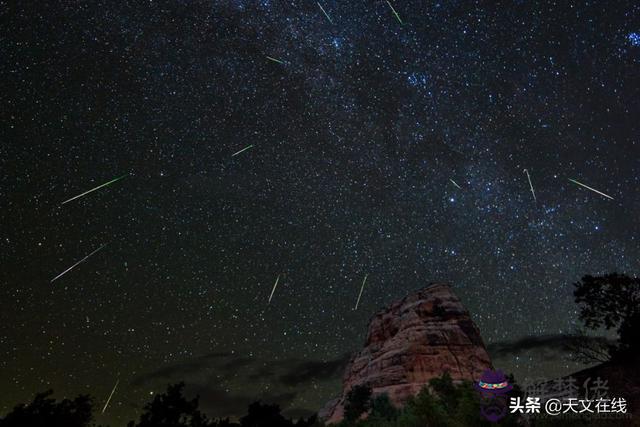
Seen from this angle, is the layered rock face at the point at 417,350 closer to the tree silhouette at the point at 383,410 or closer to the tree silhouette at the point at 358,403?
the tree silhouette at the point at 358,403

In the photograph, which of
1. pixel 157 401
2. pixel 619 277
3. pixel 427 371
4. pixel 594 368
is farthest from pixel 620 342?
pixel 427 371

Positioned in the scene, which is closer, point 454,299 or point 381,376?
point 381,376

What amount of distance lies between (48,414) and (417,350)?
5585 cm

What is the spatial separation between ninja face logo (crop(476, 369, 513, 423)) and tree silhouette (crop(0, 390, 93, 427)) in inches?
680

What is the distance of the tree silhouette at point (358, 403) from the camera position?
49094 millimetres

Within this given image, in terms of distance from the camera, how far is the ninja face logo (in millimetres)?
15789

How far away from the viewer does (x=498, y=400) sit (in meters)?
16.5

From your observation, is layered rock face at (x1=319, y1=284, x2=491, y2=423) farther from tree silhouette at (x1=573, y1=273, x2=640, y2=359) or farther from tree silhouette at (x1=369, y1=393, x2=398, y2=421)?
tree silhouette at (x1=573, y1=273, x2=640, y2=359)

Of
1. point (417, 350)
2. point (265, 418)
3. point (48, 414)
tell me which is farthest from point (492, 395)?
point (417, 350)

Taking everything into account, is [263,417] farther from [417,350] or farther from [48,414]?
[417,350]

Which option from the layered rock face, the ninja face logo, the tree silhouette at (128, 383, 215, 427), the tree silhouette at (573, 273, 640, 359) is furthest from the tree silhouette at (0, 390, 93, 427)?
the layered rock face

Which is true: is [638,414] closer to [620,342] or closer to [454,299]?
[620,342]

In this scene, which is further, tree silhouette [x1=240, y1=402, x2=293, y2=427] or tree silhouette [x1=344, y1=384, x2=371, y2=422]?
tree silhouette [x1=344, y1=384, x2=371, y2=422]

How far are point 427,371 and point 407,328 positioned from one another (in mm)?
10275
